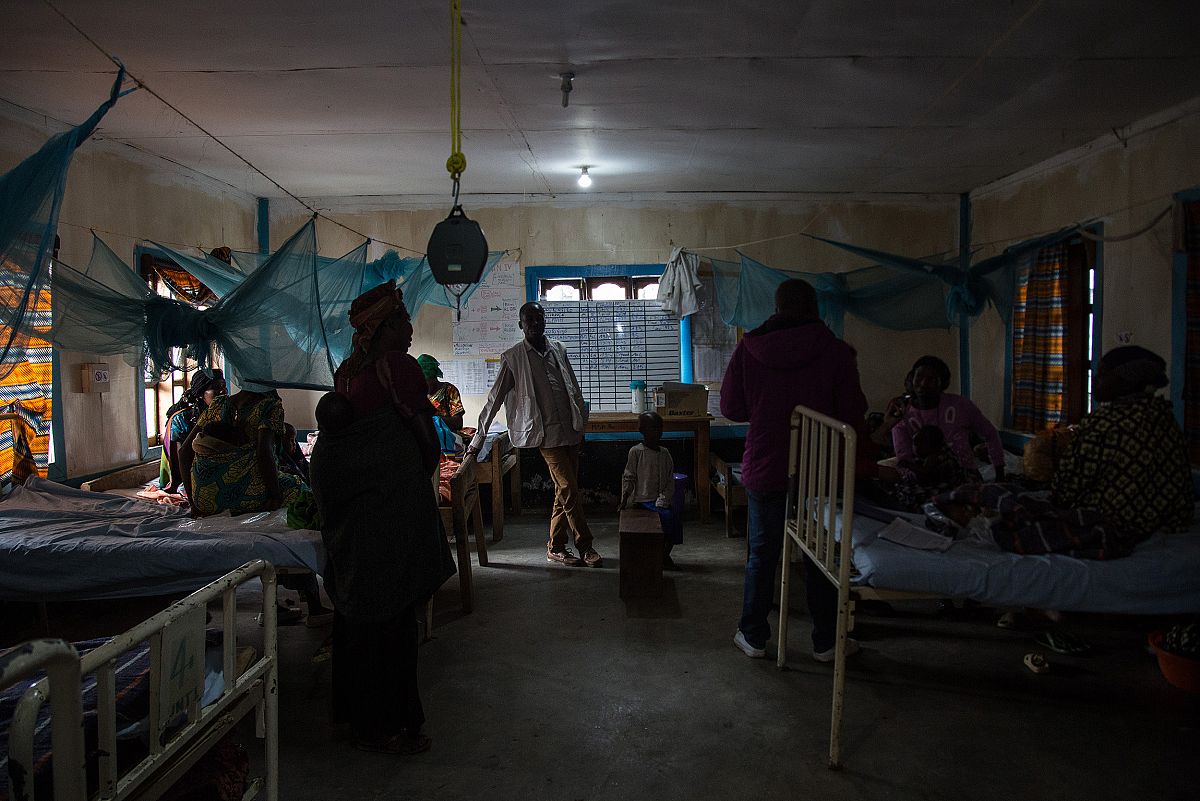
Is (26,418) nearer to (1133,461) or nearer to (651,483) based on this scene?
(651,483)

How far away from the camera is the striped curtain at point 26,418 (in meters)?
3.92

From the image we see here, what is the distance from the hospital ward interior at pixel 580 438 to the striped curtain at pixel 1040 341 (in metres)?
0.04

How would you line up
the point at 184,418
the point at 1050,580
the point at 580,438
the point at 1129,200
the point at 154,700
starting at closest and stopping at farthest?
the point at 154,700
the point at 1050,580
the point at 184,418
the point at 1129,200
the point at 580,438

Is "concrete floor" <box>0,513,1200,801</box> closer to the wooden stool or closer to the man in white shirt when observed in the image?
the wooden stool

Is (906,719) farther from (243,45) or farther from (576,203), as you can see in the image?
(576,203)

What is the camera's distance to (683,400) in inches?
244

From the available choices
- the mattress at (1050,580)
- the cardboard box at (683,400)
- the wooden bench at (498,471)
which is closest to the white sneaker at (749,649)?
the mattress at (1050,580)

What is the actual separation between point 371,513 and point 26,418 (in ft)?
9.08

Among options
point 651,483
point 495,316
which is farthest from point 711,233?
point 651,483

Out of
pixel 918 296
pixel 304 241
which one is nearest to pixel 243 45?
pixel 304 241

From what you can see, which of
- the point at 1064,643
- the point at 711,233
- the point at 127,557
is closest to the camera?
the point at 127,557

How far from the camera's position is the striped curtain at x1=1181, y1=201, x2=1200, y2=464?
4.20m

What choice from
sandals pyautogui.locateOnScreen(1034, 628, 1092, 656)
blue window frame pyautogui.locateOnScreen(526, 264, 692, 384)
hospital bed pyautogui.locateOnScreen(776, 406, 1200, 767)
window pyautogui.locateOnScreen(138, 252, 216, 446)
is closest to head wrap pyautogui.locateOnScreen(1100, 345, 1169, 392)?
hospital bed pyautogui.locateOnScreen(776, 406, 1200, 767)

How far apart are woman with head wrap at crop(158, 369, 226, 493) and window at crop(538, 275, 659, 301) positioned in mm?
3177
